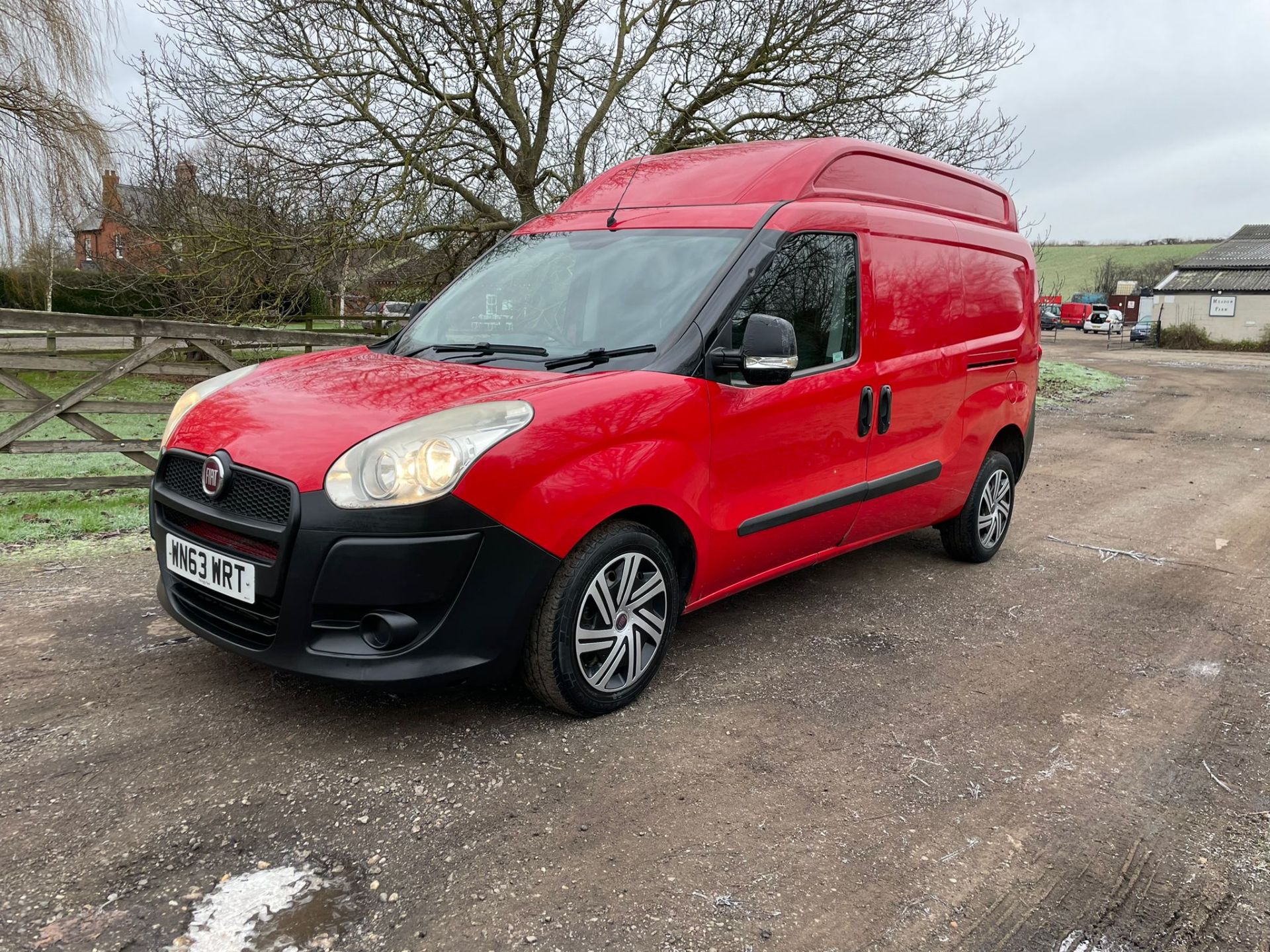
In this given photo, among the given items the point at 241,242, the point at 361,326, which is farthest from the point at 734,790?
the point at 361,326

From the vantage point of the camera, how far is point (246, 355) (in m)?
12.4

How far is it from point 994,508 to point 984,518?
0.14 m

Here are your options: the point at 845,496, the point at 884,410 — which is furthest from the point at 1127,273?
the point at 845,496

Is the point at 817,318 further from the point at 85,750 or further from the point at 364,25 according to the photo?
the point at 364,25

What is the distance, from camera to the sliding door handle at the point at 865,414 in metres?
4.20

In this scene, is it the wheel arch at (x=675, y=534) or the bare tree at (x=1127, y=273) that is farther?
the bare tree at (x=1127, y=273)

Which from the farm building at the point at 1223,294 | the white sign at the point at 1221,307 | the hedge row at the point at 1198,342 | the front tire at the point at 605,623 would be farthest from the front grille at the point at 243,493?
the white sign at the point at 1221,307

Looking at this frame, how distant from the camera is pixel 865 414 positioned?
167 inches

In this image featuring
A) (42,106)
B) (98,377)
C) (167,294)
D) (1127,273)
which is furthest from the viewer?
(1127,273)

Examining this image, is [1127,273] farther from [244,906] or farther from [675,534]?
[244,906]

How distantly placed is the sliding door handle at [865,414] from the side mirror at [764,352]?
33.6 inches

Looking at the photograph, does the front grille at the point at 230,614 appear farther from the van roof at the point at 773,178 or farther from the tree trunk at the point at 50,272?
the tree trunk at the point at 50,272

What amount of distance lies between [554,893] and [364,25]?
1271 cm

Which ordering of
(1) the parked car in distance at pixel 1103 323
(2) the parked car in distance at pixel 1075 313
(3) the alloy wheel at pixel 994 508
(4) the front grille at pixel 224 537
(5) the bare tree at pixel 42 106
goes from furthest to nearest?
(2) the parked car in distance at pixel 1075 313
(1) the parked car in distance at pixel 1103 323
(5) the bare tree at pixel 42 106
(3) the alloy wheel at pixel 994 508
(4) the front grille at pixel 224 537
